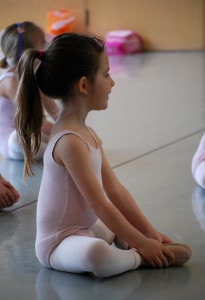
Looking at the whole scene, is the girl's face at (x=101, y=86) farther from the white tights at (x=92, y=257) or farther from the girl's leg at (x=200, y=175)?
the girl's leg at (x=200, y=175)

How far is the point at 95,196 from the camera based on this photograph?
1655 mm

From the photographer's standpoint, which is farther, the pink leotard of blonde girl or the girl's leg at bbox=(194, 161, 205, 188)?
the girl's leg at bbox=(194, 161, 205, 188)

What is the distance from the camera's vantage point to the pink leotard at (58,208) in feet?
5.58

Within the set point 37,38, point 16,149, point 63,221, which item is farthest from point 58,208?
point 37,38

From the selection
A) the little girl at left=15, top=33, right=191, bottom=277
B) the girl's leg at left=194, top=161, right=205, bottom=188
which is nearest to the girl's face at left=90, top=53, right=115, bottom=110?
the little girl at left=15, top=33, right=191, bottom=277

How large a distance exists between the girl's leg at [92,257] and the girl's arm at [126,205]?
10cm

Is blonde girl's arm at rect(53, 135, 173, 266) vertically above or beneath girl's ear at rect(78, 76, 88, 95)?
beneath

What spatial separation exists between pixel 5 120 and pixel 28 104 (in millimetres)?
1304

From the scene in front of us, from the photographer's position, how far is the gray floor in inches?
63.5

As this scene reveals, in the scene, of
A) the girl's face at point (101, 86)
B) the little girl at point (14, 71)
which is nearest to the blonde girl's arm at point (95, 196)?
the girl's face at point (101, 86)

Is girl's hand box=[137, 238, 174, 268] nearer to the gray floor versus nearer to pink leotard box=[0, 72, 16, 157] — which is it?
the gray floor

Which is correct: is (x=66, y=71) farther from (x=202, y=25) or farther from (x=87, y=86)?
(x=202, y=25)

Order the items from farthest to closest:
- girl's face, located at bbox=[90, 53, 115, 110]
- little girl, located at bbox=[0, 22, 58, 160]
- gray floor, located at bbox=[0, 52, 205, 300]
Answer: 1. little girl, located at bbox=[0, 22, 58, 160]
2. girl's face, located at bbox=[90, 53, 115, 110]
3. gray floor, located at bbox=[0, 52, 205, 300]

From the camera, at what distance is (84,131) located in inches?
68.5
